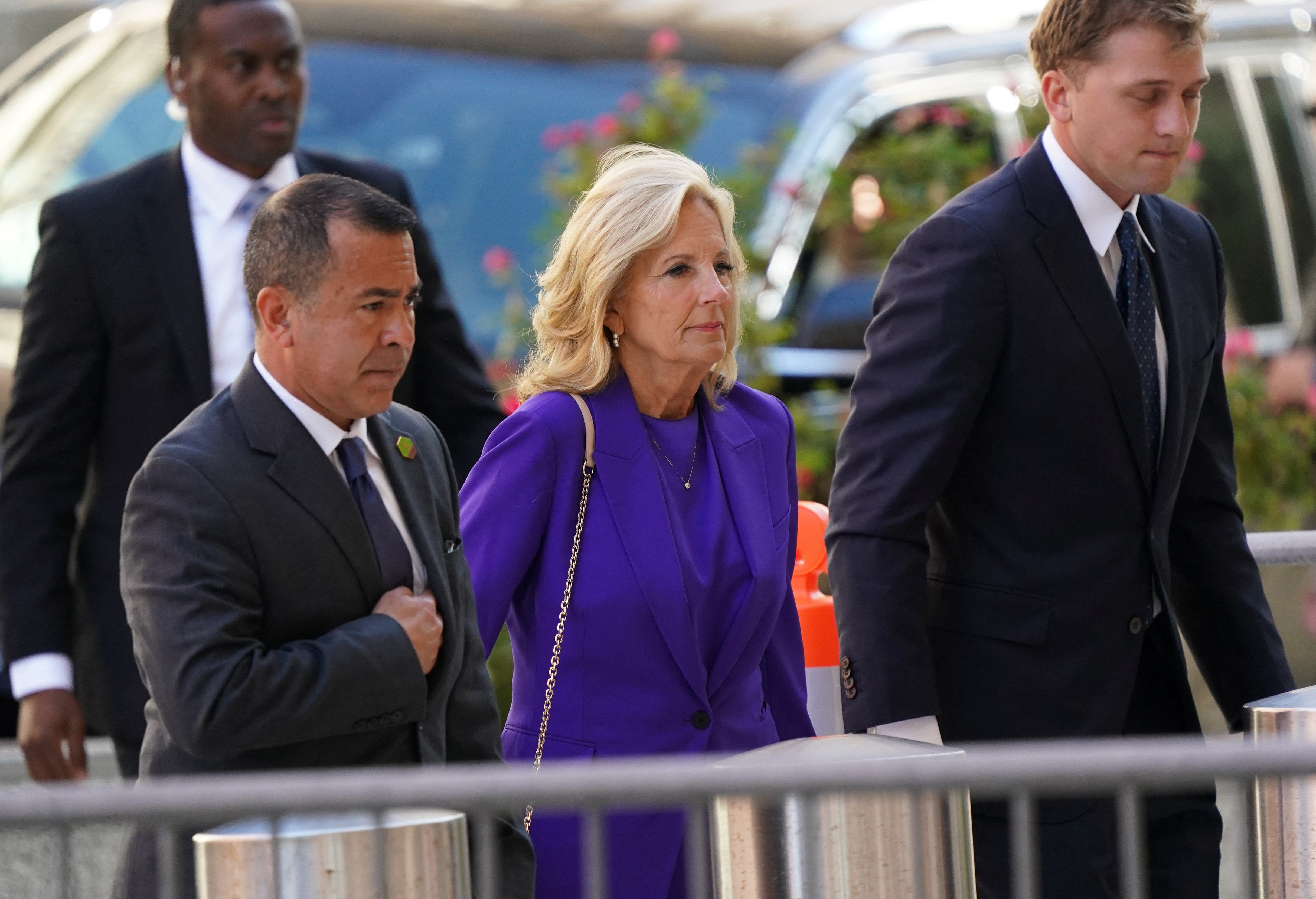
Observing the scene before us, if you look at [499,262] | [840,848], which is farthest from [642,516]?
[499,262]

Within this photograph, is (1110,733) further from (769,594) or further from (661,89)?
(661,89)

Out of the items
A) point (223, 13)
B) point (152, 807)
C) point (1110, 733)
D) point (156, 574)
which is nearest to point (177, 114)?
point (223, 13)

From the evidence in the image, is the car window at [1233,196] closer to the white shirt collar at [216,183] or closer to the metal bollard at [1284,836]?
the white shirt collar at [216,183]

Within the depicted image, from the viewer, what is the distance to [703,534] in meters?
3.20

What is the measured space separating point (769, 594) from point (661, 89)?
364 centimetres

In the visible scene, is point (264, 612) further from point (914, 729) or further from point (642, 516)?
point (914, 729)

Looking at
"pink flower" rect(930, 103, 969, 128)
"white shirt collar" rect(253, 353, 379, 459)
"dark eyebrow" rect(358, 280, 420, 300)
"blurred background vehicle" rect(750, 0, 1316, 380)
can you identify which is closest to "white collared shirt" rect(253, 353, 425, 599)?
"white shirt collar" rect(253, 353, 379, 459)

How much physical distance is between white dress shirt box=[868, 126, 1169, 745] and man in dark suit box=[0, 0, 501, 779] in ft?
3.96

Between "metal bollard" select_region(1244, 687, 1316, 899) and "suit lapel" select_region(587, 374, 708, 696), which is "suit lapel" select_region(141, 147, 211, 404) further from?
"metal bollard" select_region(1244, 687, 1316, 899)

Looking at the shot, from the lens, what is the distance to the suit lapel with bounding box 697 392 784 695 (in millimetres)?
3129

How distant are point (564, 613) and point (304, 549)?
672 mm

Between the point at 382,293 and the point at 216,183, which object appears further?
the point at 216,183

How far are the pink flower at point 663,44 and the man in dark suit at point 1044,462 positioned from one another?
3.70 meters

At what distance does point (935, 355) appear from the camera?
3023 mm
